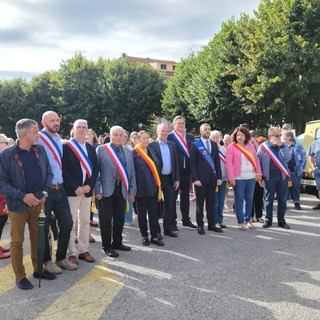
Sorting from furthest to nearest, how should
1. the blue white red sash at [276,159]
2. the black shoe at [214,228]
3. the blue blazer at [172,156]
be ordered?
1. the blue white red sash at [276,159]
2. the black shoe at [214,228]
3. the blue blazer at [172,156]

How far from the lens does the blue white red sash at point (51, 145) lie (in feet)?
15.6

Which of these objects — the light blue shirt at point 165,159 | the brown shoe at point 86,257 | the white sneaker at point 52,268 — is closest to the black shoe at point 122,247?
the brown shoe at point 86,257

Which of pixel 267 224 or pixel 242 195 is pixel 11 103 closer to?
pixel 242 195

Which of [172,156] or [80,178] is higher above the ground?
[172,156]

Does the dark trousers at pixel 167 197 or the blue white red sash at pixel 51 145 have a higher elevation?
the blue white red sash at pixel 51 145

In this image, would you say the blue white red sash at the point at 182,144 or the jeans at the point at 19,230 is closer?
the jeans at the point at 19,230

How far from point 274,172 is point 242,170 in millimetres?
693

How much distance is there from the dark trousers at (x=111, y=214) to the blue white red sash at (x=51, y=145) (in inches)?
39.5

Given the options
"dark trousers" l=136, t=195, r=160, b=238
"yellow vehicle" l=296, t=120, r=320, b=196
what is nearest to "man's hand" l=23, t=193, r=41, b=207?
"dark trousers" l=136, t=195, r=160, b=238

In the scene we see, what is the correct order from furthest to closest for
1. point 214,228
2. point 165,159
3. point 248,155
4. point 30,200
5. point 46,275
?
1. point 248,155
2. point 214,228
3. point 165,159
4. point 46,275
5. point 30,200

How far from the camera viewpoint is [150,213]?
619 cm

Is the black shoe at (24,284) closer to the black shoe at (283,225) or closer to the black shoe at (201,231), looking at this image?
the black shoe at (201,231)

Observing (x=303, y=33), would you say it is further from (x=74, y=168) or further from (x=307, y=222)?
(x=74, y=168)

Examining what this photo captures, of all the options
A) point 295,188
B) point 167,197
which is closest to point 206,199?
point 167,197
